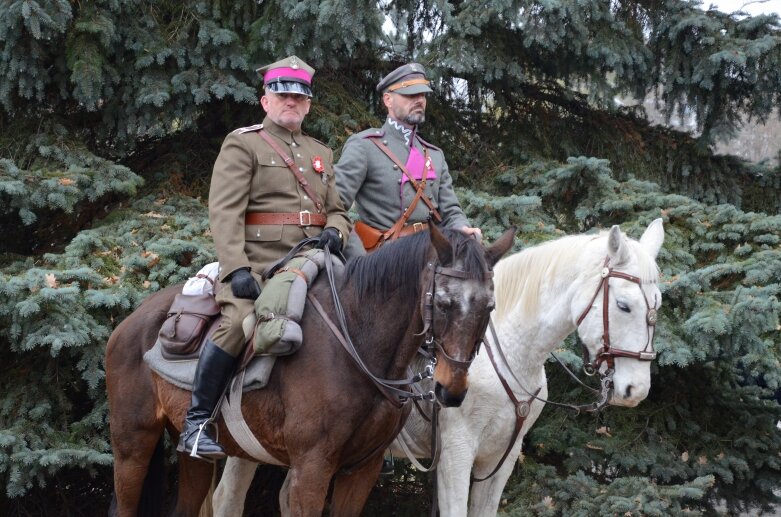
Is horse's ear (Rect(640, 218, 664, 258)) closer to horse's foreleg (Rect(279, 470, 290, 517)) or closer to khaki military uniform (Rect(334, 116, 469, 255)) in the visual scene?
khaki military uniform (Rect(334, 116, 469, 255))

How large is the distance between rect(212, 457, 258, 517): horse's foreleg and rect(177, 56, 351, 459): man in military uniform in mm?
1299

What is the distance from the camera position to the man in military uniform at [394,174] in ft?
14.1

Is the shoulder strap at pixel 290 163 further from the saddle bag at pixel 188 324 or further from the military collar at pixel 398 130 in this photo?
the military collar at pixel 398 130

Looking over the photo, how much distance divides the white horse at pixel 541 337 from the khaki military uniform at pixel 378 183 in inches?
22.3

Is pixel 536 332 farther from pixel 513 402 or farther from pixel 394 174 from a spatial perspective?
pixel 394 174

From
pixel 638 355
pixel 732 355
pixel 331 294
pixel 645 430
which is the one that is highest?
pixel 331 294

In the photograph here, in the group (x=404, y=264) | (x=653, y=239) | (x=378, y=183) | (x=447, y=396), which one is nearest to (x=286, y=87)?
(x=378, y=183)

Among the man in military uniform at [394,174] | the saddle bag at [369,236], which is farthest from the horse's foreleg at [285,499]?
the man in military uniform at [394,174]

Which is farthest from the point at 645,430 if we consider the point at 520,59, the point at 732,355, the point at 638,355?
the point at 520,59

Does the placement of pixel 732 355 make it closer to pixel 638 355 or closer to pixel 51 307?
pixel 638 355

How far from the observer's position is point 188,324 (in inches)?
149

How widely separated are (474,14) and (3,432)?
4087 mm

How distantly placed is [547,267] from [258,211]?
1.45 meters

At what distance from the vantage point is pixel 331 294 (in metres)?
3.49
